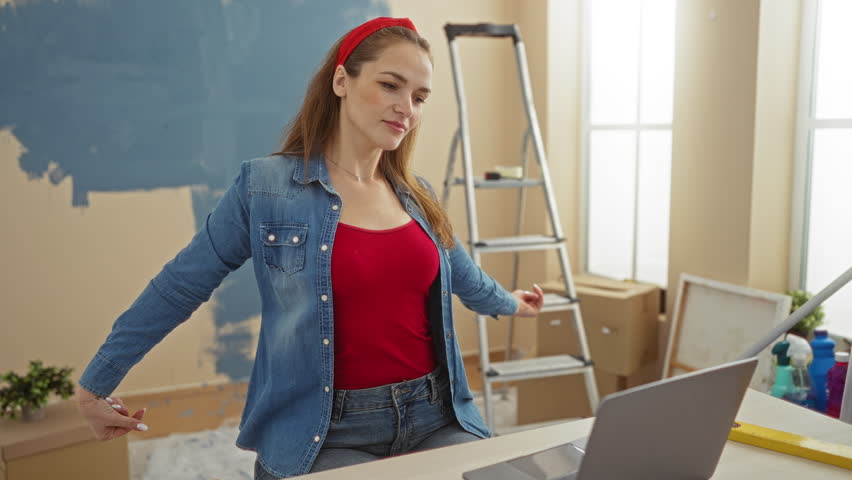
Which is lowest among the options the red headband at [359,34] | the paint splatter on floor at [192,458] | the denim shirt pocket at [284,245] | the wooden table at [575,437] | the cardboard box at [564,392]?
the paint splatter on floor at [192,458]

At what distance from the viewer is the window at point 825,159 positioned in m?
2.44

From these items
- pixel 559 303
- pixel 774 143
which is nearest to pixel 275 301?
pixel 559 303

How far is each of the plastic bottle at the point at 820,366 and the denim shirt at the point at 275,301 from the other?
3.68ft

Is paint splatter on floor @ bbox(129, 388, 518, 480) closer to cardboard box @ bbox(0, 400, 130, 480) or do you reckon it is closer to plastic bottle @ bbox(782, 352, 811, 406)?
cardboard box @ bbox(0, 400, 130, 480)

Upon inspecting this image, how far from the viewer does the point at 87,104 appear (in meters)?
3.34

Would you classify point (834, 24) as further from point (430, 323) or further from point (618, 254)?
point (430, 323)

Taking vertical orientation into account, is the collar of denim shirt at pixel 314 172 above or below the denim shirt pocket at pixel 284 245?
above

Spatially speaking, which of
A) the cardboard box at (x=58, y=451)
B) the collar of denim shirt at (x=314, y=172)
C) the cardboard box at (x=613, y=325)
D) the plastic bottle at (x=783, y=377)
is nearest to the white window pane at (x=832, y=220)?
the plastic bottle at (x=783, y=377)

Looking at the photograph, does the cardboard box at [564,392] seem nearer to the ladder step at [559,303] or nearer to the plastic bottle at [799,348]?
the ladder step at [559,303]

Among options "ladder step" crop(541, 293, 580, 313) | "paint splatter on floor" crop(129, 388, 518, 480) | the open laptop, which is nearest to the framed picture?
"ladder step" crop(541, 293, 580, 313)

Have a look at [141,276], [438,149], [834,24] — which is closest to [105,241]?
[141,276]

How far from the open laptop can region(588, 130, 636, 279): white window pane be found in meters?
2.39

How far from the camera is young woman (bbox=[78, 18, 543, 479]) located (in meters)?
1.43

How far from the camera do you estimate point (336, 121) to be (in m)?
1.63
